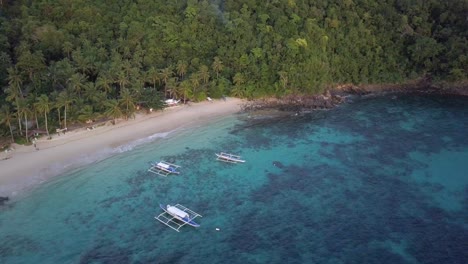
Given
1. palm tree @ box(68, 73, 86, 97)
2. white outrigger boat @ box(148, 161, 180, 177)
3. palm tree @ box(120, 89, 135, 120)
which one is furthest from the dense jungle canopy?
white outrigger boat @ box(148, 161, 180, 177)

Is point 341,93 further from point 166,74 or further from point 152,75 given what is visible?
point 152,75

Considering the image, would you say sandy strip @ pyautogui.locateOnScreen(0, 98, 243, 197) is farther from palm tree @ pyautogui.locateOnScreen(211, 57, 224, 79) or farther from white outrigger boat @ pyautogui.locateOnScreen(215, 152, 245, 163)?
white outrigger boat @ pyautogui.locateOnScreen(215, 152, 245, 163)

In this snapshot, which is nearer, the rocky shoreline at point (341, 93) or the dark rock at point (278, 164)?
the dark rock at point (278, 164)

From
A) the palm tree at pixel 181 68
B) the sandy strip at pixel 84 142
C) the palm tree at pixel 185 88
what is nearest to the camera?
the sandy strip at pixel 84 142

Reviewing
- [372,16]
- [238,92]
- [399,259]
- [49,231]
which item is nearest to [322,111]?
[238,92]

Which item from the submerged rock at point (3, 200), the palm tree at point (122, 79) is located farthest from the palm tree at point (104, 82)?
the submerged rock at point (3, 200)

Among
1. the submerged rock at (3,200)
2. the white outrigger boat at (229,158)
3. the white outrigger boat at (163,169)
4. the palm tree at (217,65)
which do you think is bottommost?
the submerged rock at (3,200)

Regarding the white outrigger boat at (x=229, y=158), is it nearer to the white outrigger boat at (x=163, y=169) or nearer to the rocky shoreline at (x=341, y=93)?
the white outrigger boat at (x=163, y=169)
